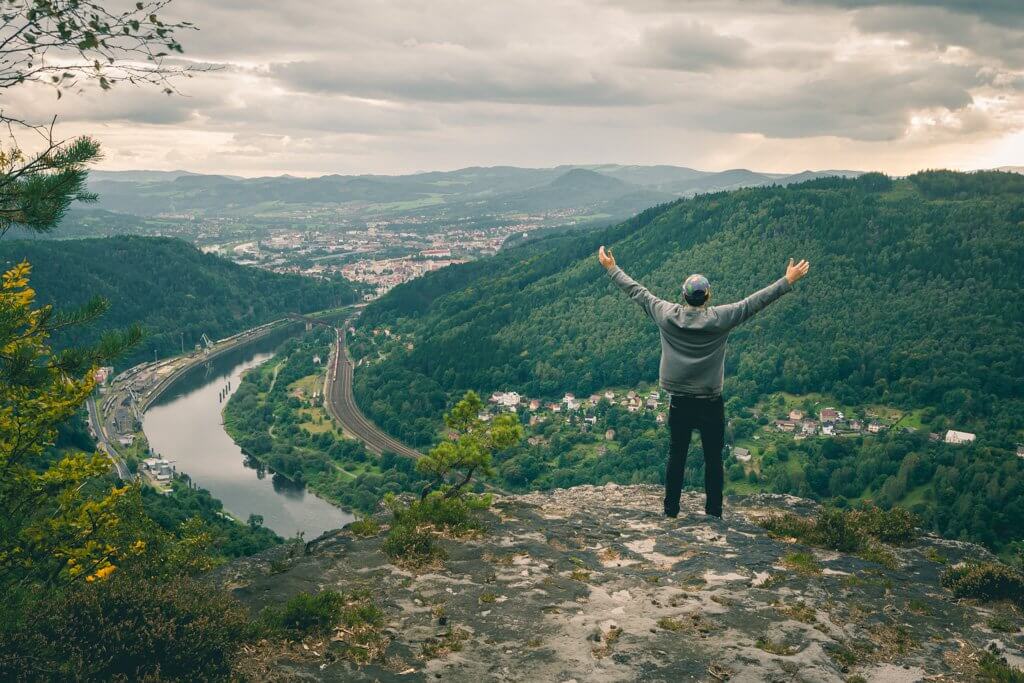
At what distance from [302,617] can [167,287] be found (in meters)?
161

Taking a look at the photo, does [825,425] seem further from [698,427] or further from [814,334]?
[698,427]

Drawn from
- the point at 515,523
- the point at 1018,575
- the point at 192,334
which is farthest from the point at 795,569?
the point at 192,334

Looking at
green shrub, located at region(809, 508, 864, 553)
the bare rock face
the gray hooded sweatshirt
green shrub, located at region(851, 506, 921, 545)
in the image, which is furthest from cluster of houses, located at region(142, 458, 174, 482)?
the gray hooded sweatshirt

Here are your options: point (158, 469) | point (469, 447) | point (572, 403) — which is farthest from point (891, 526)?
point (572, 403)

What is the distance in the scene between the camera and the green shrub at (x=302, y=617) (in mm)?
7543

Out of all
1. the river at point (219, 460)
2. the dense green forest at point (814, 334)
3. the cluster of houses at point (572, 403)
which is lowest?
the river at point (219, 460)

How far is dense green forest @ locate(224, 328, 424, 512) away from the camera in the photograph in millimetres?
63719

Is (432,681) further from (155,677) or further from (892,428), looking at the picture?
(892,428)

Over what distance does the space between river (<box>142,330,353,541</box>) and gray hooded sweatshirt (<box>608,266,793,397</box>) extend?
1879 inches

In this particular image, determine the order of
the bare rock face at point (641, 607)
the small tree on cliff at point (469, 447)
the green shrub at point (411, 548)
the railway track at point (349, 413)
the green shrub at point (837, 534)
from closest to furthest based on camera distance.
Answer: the bare rock face at point (641, 607) → the green shrub at point (411, 548) → the green shrub at point (837, 534) → the small tree on cliff at point (469, 447) → the railway track at point (349, 413)

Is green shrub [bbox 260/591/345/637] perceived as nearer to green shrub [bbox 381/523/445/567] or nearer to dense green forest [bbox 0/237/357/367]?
green shrub [bbox 381/523/445/567]

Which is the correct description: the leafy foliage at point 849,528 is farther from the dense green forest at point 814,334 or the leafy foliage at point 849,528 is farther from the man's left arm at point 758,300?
the dense green forest at point 814,334

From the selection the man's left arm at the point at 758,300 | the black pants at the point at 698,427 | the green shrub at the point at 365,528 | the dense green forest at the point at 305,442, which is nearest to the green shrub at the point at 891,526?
the black pants at the point at 698,427

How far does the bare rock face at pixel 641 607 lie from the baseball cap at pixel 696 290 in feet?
11.9
